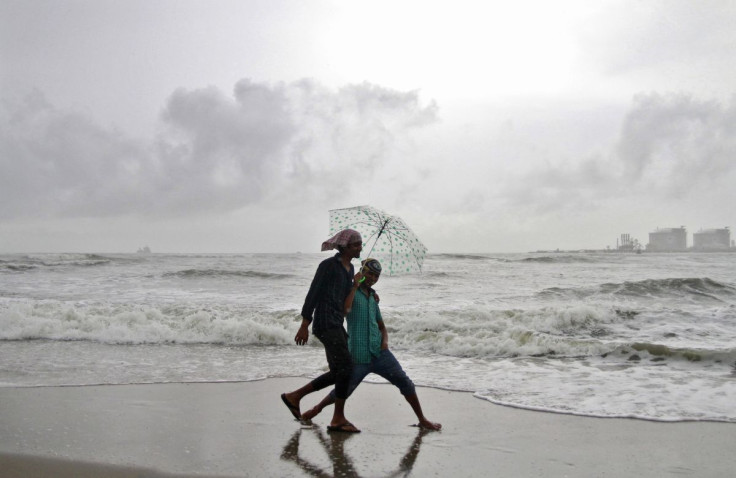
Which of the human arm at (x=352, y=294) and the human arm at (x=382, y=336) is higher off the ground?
the human arm at (x=352, y=294)

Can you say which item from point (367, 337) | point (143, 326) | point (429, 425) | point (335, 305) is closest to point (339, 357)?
point (367, 337)

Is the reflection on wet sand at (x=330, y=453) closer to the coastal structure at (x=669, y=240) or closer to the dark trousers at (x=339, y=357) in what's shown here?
the dark trousers at (x=339, y=357)

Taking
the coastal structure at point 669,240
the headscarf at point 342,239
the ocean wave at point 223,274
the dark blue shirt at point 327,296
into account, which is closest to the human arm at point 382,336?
the dark blue shirt at point 327,296

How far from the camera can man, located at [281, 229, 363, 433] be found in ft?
15.9

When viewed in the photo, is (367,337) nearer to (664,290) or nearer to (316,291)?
(316,291)

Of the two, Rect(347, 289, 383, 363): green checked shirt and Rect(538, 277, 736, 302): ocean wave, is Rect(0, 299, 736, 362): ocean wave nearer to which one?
Rect(538, 277, 736, 302): ocean wave

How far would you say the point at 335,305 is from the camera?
16.0 feet

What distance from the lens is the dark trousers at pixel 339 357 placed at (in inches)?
191

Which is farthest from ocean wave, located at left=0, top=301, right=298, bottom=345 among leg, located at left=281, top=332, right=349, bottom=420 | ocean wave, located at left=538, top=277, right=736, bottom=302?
ocean wave, located at left=538, top=277, right=736, bottom=302

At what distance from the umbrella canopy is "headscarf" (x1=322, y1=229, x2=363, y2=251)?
0.70ft

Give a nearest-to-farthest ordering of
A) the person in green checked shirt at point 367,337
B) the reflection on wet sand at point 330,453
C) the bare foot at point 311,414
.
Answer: the reflection on wet sand at point 330,453 → the person in green checked shirt at point 367,337 → the bare foot at point 311,414

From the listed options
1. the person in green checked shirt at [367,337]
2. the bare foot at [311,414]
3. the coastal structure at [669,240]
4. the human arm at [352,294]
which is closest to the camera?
the human arm at [352,294]

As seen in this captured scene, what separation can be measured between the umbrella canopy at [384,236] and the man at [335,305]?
0.31m

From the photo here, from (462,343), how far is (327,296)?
5864mm
